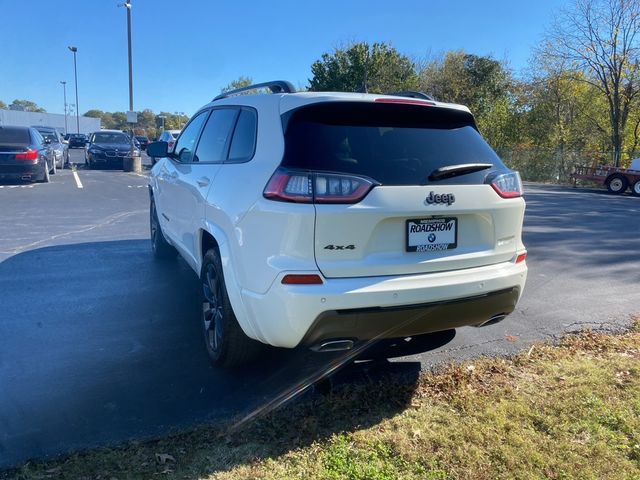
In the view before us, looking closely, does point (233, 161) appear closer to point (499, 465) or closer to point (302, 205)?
point (302, 205)

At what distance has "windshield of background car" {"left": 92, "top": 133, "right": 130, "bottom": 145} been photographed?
23275mm

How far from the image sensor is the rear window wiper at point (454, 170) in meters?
3.18

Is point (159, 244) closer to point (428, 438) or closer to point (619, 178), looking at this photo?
point (428, 438)

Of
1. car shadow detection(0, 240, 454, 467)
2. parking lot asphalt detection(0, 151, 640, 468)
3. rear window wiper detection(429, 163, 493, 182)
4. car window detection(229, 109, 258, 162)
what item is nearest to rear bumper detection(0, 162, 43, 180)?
parking lot asphalt detection(0, 151, 640, 468)

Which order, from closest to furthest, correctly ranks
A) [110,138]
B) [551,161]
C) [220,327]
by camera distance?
[220,327] → [110,138] → [551,161]

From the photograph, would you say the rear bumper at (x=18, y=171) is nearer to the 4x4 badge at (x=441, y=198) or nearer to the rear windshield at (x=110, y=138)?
the rear windshield at (x=110, y=138)

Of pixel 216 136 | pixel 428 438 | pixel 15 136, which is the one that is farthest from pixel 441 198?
pixel 15 136

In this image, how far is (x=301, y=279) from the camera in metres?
2.88

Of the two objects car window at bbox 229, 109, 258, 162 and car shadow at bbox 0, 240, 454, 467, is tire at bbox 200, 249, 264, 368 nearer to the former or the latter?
A: car shadow at bbox 0, 240, 454, 467

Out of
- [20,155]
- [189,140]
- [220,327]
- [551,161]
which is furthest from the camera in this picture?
[551,161]

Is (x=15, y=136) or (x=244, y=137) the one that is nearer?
(x=244, y=137)

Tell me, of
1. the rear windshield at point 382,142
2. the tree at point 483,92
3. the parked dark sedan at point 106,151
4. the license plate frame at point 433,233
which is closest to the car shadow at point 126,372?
the license plate frame at point 433,233

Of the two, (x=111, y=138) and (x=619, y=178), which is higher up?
(x=111, y=138)

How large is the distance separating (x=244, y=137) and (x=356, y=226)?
125 cm
